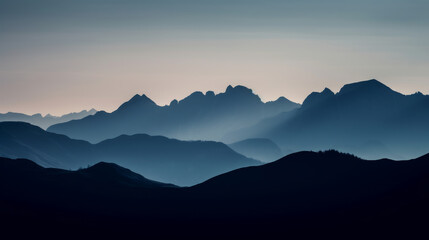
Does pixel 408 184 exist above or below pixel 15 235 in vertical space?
above

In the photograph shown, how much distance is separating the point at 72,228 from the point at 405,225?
3559 inches

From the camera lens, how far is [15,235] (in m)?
166

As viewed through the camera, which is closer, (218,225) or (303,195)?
(218,225)

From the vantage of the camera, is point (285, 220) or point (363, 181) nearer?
point (285, 220)

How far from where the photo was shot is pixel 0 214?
187000mm

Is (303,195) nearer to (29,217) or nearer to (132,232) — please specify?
(132,232)

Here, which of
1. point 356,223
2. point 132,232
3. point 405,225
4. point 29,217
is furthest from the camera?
point 29,217

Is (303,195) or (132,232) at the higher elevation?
(303,195)

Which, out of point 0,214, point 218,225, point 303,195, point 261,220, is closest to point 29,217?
point 0,214

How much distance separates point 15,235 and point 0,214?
23373 mm

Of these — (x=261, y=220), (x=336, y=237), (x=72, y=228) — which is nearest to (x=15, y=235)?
(x=72, y=228)

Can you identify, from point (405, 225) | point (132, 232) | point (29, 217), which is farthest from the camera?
point (29, 217)

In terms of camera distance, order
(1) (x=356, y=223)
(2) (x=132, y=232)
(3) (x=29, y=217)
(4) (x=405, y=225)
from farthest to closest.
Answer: (3) (x=29, y=217)
(2) (x=132, y=232)
(1) (x=356, y=223)
(4) (x=405, y=225)

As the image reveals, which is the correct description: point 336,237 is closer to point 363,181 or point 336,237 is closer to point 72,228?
point 363,181
